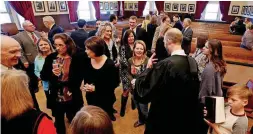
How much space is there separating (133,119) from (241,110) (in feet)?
5.96

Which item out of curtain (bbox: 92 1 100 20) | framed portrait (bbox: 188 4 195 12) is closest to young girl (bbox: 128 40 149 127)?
curtain (bbox: 92 1 100 20)

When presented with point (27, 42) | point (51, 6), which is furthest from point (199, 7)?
point (27, 42)

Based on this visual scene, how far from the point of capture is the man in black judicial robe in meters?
1.50

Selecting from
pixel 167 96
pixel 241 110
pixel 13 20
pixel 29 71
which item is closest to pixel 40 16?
pixel 13 20

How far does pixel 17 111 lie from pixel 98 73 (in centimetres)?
122

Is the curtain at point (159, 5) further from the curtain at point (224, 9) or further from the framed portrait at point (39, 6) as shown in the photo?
the framed portrait at point (39, 6)

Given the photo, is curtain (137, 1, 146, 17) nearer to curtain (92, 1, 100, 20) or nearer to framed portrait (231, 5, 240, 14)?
curtain (92, 1, 100, 20)

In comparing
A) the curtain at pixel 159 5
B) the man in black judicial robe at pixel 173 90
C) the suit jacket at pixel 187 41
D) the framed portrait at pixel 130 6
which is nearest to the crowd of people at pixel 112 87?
the man in black judicial robe at pixel 173 90

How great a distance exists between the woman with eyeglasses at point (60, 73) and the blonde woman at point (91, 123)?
4.09ft

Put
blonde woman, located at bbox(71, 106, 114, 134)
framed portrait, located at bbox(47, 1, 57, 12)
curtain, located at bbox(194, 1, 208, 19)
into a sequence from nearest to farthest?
blonde woman, located at bbox(71, 106, 114, 134) → framed portrait, located at bbox(47, 1, 57, 12) → curtain, located at bbox(194, 1, 208, 19)

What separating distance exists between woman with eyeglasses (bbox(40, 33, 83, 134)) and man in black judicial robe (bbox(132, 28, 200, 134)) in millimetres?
945

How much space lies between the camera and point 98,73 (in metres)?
2.16

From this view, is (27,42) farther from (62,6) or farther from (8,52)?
(62,6)

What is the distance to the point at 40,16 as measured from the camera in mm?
6656
